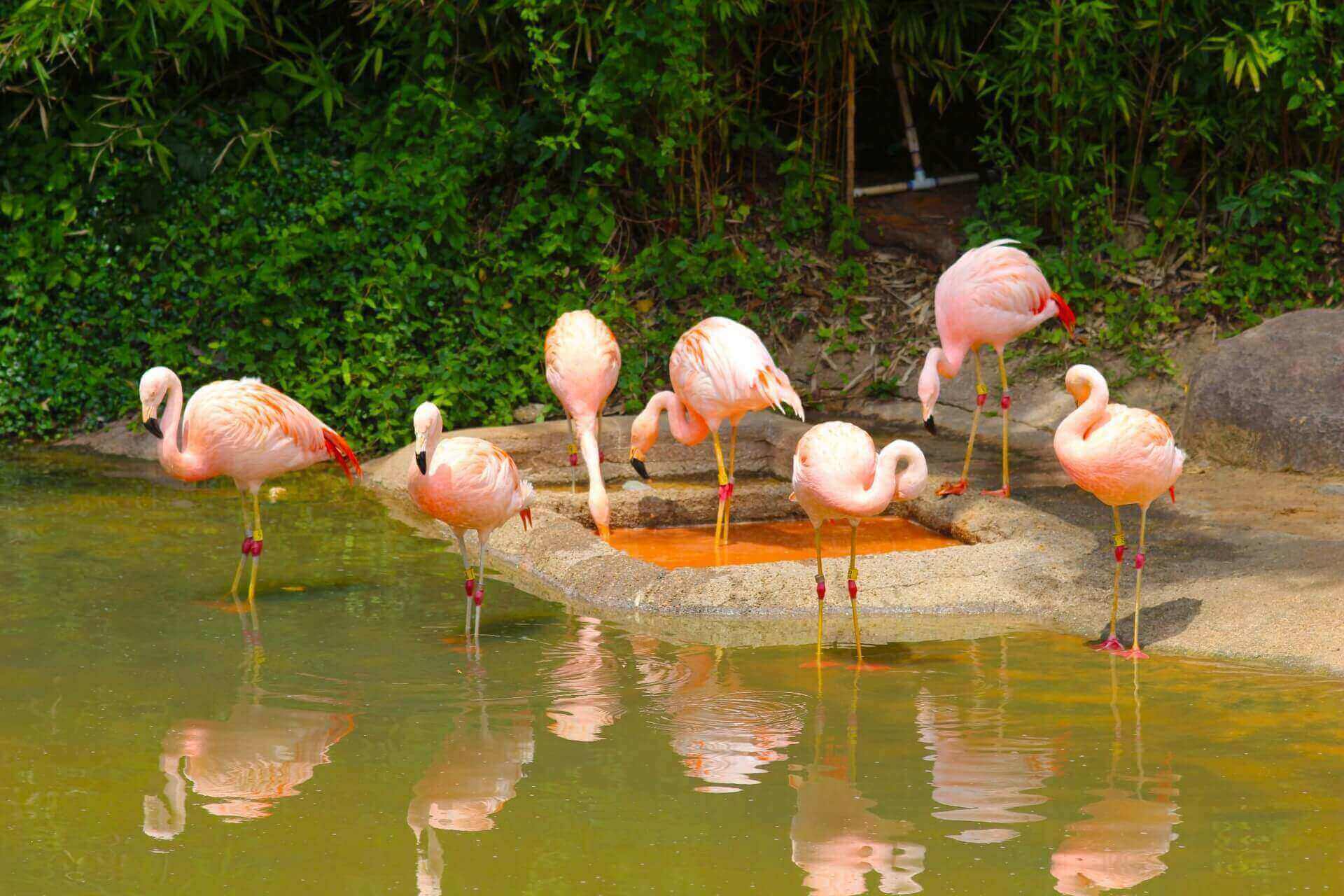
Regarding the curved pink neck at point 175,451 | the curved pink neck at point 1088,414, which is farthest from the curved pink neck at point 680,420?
the curved pink neck at point 1088,414

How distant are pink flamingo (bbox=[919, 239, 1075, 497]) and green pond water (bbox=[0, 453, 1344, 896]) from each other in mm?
2011

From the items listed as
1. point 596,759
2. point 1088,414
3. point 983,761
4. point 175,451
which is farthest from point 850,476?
point 175,451

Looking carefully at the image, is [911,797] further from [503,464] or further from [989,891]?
[503,464]

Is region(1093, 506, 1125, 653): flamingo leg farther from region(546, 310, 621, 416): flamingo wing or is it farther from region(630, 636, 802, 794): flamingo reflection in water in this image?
region(546, 310, 621, 416): flamingo wing

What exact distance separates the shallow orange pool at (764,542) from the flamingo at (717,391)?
103 millimetres

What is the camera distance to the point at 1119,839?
3.35 metres

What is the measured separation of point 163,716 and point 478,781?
1.06 meters

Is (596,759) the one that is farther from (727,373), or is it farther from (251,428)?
(727,373)

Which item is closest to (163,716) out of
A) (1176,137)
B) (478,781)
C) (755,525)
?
(478,781)

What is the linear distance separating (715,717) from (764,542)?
2.26 meters

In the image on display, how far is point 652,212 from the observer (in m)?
9.30

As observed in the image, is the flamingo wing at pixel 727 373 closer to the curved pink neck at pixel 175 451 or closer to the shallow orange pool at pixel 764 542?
the shallow orange pool at pixel 764 542

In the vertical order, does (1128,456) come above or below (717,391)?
below

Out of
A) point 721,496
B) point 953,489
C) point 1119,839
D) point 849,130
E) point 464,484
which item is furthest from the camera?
point 849,130
